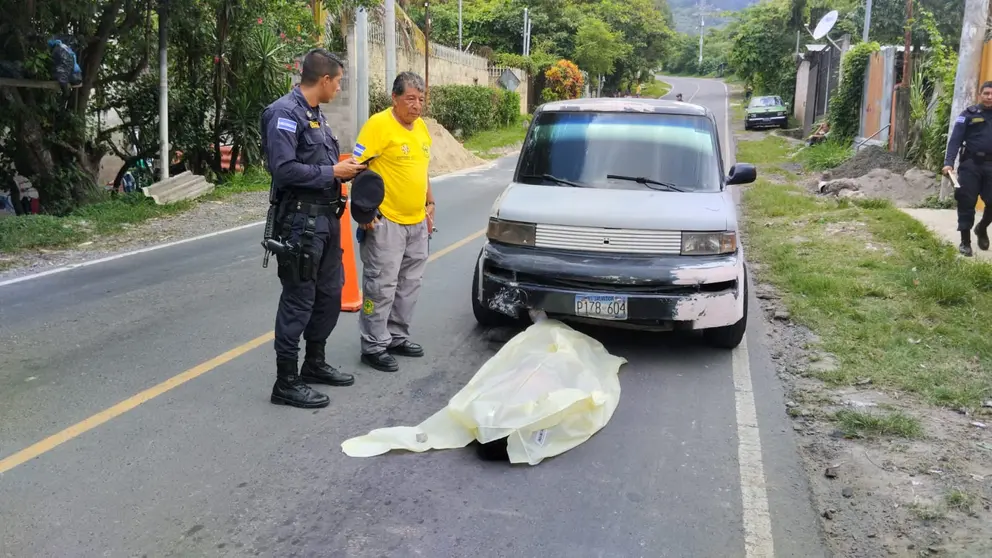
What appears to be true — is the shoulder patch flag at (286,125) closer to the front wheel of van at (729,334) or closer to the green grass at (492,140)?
the front wheel of van at (729,334)

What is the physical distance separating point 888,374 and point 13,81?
11274mm

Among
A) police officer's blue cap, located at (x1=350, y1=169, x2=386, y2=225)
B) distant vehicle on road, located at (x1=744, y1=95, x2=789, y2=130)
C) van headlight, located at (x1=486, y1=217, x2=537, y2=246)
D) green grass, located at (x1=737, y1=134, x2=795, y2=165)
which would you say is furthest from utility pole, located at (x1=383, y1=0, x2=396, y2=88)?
distant vehicle on road, located at (x1=744, y1=95, x2=789, y2=130)

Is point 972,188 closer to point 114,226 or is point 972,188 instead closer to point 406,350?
point 406,350

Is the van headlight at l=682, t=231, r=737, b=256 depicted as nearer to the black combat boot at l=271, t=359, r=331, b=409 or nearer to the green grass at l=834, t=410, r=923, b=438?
the green grass at l=834, t=410, r=923, b=438

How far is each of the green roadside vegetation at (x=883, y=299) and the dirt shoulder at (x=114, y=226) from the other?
24.5ft

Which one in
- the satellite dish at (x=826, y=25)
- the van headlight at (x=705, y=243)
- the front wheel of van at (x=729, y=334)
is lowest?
the front wheel of van at (x=729, y=334)

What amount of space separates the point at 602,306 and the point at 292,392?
2010 millimetres

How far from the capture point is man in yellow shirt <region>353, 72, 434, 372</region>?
16.6 feet

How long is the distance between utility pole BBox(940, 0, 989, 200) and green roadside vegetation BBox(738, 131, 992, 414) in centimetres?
187

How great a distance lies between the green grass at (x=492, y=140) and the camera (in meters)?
27.4

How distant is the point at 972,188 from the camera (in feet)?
27.7

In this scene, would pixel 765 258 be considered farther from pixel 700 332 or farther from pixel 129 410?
pixel 129 410

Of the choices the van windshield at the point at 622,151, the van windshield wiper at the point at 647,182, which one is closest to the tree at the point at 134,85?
the van windshield at the point at 622,151

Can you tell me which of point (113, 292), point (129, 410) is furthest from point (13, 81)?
point (129, 410)
